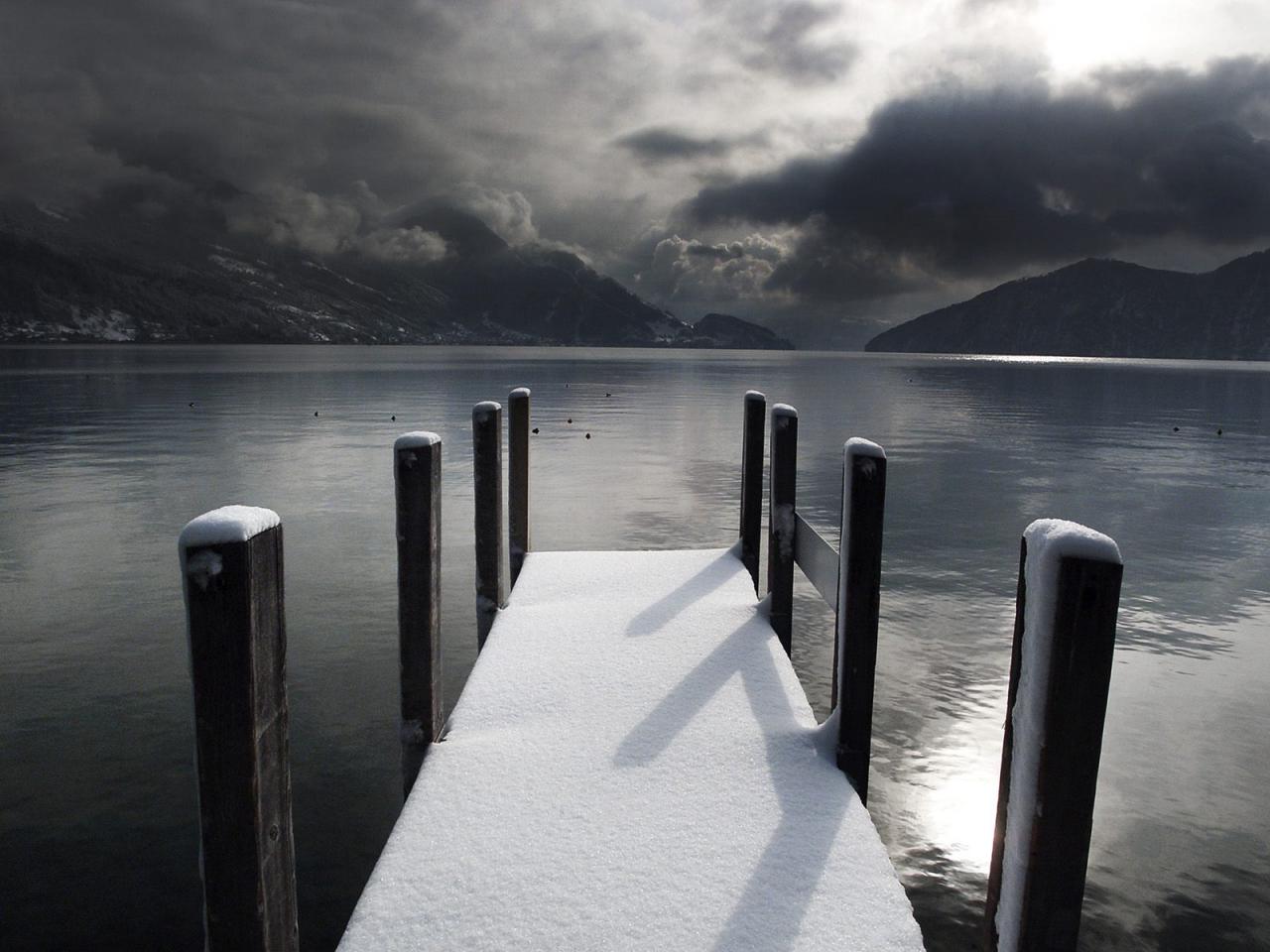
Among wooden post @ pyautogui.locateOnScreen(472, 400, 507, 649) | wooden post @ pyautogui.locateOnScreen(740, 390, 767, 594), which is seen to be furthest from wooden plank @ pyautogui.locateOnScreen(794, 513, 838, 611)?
wooden post @ pyautogui.locateOnScreen(472, 400, 507, 649)

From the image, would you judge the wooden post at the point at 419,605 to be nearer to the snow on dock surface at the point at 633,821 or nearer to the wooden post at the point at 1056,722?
the snow on dock surface at the point at 633,821

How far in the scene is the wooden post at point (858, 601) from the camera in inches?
182

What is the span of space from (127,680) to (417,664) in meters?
6.81

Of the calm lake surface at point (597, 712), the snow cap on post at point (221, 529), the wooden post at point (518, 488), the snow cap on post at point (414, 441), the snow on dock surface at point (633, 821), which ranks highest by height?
the snow cap on post at point (414, 441)

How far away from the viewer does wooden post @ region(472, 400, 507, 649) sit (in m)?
8.12

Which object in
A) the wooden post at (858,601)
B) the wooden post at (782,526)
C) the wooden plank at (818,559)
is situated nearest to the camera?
the wooden post at (858,601)

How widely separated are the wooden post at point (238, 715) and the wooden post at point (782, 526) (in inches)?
203

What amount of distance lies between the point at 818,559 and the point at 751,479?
290 centimetres

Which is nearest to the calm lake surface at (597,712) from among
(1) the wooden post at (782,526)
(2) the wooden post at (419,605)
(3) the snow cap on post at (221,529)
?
(1) the wooden post at (782,526)

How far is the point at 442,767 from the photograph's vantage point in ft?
16.1

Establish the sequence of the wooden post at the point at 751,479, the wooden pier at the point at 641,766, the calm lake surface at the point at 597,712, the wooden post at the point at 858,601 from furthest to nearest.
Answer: the wooden post at the point at 751,479 < the calm lake surface at the point at 597,712 < the wooden post at the point at 858,601 < the wooden pier at the point at 641,766

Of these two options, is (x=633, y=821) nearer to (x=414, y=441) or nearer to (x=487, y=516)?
(x=414, y=441)

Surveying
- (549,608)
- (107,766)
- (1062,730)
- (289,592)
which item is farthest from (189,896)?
(289,592)

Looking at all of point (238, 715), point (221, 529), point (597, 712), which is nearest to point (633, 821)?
point (597, 712)
